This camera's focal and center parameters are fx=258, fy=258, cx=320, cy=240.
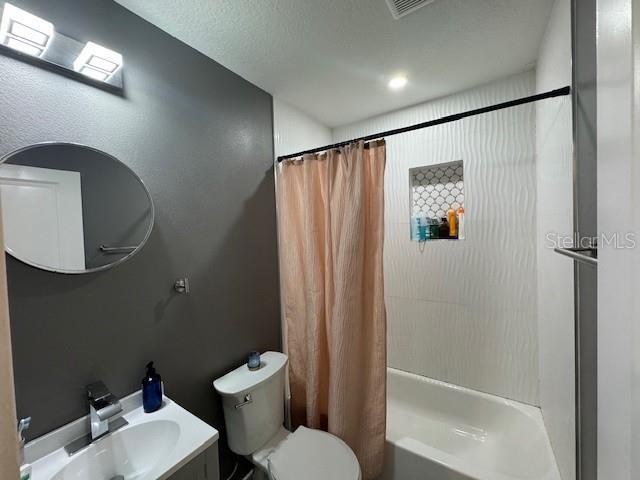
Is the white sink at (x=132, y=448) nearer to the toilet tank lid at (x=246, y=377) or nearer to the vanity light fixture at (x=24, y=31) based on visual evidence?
the toilet tank lid at (x=246, y=377)

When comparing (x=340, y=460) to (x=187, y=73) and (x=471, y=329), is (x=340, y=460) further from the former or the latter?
(x=187, y=73)

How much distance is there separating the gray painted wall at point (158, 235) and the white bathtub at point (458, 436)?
103 cm

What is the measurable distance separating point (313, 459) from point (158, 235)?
1.29 m

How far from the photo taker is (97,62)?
3.23 feet

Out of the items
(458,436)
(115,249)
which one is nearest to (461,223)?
(458,436)

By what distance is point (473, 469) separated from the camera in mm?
1213

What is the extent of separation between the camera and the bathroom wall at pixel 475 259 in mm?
1628

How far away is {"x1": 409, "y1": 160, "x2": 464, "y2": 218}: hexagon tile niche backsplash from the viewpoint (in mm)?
1904

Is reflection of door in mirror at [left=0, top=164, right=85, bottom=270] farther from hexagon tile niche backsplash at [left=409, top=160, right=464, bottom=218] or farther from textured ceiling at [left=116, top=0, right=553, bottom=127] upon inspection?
hexagon tile niche backsplash at [left=409, top=160, right=464, bottom=218]

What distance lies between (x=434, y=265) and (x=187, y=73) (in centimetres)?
194

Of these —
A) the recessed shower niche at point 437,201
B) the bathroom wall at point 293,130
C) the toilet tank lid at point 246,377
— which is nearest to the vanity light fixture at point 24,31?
the bathroom wall at point 293,130

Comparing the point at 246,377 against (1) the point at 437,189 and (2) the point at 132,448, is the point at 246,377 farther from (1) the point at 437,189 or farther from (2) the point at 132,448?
(1) the point at 437,189

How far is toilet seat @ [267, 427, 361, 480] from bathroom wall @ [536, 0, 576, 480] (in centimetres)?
93
